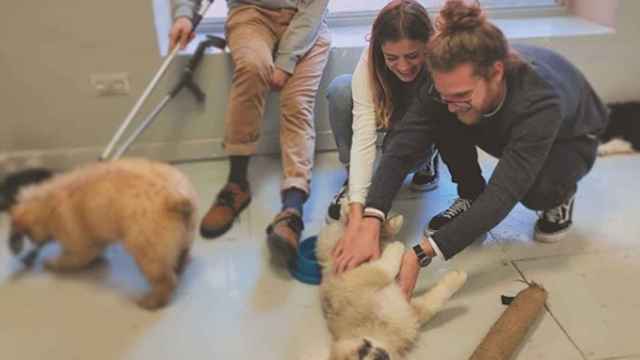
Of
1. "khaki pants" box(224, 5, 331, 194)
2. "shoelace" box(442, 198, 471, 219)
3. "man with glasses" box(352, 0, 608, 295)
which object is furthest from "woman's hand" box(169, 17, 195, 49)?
"shoelace" box(442, 198, 471, 219)

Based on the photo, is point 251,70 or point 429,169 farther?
point 429,169

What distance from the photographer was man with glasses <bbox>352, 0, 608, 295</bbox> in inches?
55.3

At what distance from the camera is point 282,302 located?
1.72m

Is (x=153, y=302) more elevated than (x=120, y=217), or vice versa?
(x=120, y=217)

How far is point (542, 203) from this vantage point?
1803 mm

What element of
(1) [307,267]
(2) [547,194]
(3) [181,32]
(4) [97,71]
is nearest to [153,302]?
(1) [307,267]

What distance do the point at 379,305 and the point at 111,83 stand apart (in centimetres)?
140

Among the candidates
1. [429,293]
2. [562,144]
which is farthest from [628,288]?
[429,293]

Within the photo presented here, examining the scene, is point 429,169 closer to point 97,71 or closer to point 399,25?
point 399,25

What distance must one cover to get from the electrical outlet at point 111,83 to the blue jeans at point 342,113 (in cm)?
76

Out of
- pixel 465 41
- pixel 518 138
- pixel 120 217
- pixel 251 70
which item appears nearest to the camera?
pixel 465 41

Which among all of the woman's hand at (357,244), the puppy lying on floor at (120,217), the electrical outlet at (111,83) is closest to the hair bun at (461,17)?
the woman's hand at (357,244)

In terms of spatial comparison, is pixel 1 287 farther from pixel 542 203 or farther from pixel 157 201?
pixel 542 203

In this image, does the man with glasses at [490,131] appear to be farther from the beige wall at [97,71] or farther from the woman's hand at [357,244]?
the beige wall at [97,71]
